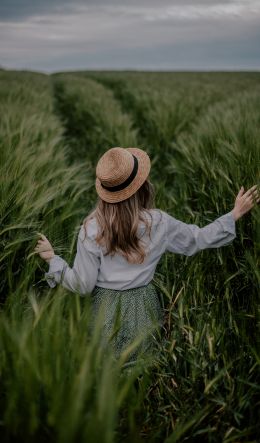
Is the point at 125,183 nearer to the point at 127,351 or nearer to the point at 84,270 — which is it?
the point at 84,270

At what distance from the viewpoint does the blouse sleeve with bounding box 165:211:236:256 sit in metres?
1.81

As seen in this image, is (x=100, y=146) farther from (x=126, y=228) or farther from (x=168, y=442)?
(x=168, y=442)

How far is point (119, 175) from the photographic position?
1.65m

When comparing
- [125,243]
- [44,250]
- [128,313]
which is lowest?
[128,313]

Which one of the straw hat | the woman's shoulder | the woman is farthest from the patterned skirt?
the straw hat

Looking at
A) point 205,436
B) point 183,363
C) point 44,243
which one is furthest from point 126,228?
point 205,436

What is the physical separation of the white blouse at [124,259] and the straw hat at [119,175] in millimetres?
145

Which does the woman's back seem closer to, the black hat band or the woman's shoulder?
the woman's shoulder

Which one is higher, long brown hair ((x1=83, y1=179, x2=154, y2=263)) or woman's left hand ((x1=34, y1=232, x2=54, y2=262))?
long brown hair ((x1=83, y1=179, x2=154, y2=263))

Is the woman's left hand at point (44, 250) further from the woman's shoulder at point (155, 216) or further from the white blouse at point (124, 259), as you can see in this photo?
the woman's shoulder at point (155, 216)

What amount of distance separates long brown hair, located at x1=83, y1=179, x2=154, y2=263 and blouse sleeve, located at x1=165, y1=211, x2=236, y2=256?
0.14 meters

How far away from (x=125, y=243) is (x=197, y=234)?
13.0 inches

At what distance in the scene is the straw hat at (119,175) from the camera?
1.66m

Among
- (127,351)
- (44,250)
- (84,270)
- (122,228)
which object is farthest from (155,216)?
(127,351)
